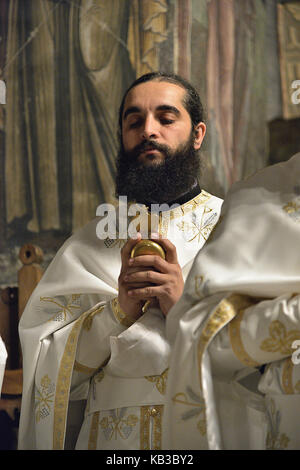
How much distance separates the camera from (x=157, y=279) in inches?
103

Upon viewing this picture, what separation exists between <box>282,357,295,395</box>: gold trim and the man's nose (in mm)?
1386

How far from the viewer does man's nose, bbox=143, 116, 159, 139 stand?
312cm

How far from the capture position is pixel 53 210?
508cm

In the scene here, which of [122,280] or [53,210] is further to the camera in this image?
[53,210]

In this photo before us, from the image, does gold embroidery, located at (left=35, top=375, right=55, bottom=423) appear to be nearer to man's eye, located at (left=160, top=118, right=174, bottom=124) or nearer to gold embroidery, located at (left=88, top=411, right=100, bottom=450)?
gold embroidery, located at (left=88, top=411, right=100, bottom=450)

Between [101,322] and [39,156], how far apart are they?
260cm

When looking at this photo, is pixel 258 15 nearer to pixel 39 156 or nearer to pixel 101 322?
pixel 39 156

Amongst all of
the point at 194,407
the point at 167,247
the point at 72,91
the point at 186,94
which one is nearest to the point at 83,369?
the point at 167,247

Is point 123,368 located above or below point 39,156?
below

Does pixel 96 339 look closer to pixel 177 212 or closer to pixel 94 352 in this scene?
pixel 94 352

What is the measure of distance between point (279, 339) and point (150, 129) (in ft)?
4.55

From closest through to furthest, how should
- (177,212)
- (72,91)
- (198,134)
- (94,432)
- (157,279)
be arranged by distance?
(157,279), (94,432), (177,212), (198,134), (72,91)

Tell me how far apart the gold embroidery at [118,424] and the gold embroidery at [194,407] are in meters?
0.53

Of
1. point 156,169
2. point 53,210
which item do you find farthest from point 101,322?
point 53,210
